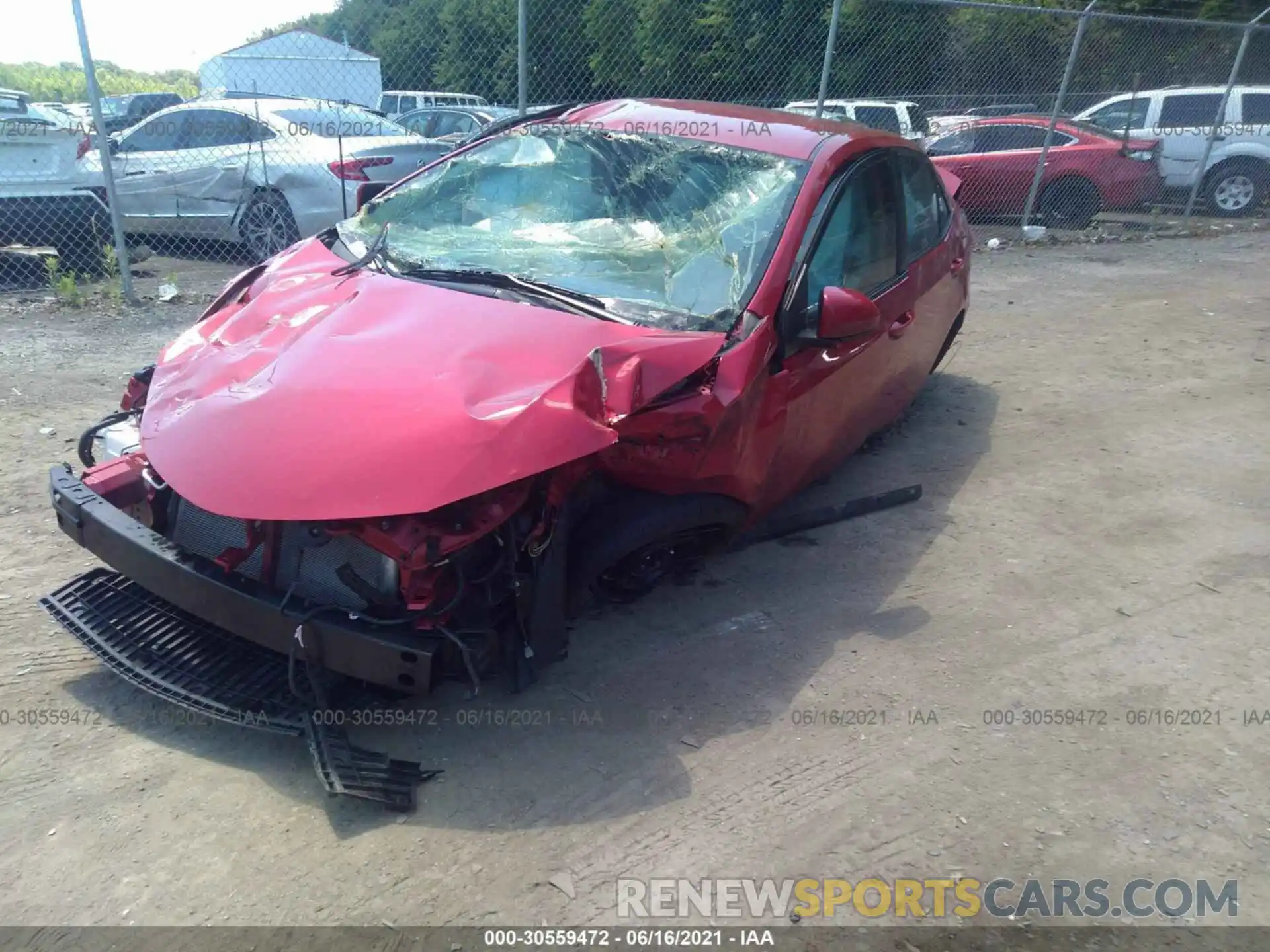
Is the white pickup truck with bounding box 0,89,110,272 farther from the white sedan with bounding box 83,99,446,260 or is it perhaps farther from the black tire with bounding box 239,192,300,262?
the black tire with bounding box 239,192,300,262

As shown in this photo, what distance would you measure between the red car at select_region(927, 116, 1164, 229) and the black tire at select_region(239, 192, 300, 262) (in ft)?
27.1

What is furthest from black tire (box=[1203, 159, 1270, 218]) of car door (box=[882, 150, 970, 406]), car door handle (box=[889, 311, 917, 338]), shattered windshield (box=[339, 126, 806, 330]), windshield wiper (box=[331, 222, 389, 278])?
windshield wiper (box=[331, 222, 389, 278])

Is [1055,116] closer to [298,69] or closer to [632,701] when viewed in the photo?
[632,701]

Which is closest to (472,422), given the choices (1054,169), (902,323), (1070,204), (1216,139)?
(902,323)

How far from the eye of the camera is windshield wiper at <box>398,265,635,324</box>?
130 inches

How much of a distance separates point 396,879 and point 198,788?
2.31 ft

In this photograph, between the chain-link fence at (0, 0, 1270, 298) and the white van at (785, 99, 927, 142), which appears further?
the white van at (785, 99, 927, 142)

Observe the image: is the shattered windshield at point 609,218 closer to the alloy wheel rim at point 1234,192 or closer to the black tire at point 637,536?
the black tire at point 637,536

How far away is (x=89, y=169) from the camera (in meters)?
8.40

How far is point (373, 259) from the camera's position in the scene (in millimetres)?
3752

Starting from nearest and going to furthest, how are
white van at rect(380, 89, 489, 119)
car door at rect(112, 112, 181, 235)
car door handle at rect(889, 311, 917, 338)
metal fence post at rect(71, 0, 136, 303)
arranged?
car door handle at rect(889, 311, 917, 338) → metal fence post at rect(71, 0, 136, 303) → car door at rect(112, 112, 181, 235) → white van at rect(380, 89, 489, 119)

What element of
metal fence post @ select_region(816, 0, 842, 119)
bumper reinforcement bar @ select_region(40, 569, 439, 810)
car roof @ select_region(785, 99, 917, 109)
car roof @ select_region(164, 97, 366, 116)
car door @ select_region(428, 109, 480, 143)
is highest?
metal fence post @ select_region(816, 0, 842, 119)

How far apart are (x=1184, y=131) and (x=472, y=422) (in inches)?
565

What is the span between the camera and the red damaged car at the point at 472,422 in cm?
264
